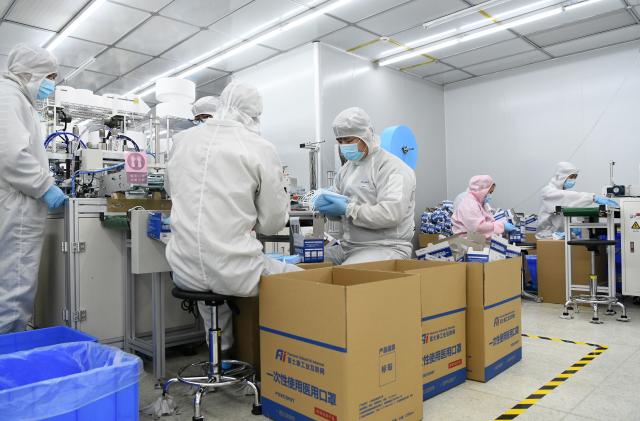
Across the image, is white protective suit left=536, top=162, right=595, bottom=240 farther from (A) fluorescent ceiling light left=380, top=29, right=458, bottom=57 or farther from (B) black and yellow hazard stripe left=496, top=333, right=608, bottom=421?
(B) black and yellow hazard stripe left=496, top=333, right=608, bottom=421

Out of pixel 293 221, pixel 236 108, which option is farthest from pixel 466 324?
pixel 236 108

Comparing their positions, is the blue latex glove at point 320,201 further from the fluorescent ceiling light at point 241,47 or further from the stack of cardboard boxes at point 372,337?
the fluorescent ceiling light at point 241,47

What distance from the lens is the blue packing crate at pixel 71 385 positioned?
1061 mm

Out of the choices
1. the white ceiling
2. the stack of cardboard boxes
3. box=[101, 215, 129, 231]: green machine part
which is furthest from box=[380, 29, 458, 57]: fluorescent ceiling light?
box=[101, 215, 129, 231]: green machine part

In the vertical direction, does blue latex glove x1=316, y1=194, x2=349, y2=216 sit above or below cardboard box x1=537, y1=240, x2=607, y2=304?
above

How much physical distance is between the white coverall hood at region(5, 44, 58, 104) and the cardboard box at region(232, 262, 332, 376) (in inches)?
60.7

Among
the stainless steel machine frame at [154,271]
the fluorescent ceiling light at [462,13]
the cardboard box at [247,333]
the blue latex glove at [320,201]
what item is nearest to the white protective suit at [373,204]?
the blue latex glove at [320,201]

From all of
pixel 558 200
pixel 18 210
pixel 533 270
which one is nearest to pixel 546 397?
pixel 18 210

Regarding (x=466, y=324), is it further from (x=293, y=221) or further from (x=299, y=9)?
(x=299, y=9)

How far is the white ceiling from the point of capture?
433cm

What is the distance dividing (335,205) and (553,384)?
130 cm

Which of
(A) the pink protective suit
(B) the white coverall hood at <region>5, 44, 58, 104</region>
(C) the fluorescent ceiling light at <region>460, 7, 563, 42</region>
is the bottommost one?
(A) the pink protective suit

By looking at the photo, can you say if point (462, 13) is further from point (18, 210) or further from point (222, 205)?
point (18, 210)

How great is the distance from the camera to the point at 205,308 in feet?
6.51
